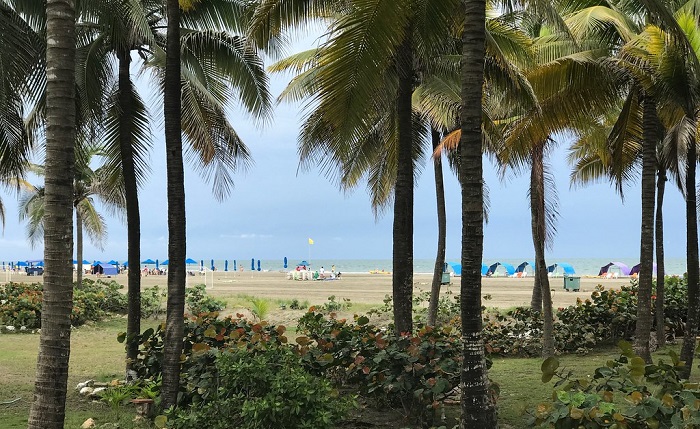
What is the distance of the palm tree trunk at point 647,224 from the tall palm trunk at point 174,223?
7159 mm

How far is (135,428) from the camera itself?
700 cm

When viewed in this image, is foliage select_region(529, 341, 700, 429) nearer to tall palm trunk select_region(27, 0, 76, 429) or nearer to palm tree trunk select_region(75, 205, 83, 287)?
tall palm trunk select_region(27, 0, 76, 429)

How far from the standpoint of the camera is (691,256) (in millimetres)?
11859

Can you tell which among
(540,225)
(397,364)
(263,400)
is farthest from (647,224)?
(263,400)

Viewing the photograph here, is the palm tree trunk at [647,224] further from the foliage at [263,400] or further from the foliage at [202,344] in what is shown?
the foliage at [263,400]

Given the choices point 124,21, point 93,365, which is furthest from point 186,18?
point 93,365

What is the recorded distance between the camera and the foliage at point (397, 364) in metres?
6.47

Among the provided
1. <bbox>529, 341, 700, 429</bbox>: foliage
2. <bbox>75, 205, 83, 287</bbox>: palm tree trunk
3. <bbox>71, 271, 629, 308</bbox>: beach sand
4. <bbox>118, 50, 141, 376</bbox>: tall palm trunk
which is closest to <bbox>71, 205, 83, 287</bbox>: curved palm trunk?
<bbox>75, 205, 83, 287</bbox>: palm tree trunk

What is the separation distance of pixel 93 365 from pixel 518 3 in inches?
374

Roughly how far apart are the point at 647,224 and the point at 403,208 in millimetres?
4359

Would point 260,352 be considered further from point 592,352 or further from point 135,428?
point 592,352

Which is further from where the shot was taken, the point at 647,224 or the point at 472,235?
the point at 647,224

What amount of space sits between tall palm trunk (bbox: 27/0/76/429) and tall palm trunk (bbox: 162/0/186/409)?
191 cm

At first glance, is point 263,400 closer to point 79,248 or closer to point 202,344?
point 202,344
